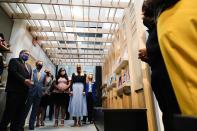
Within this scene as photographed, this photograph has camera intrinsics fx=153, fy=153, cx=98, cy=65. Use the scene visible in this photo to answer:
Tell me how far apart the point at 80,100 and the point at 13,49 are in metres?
1.99

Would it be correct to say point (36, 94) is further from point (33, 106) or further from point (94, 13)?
point (94, 13)

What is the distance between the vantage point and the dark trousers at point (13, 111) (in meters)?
2.09

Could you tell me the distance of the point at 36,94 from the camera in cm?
290

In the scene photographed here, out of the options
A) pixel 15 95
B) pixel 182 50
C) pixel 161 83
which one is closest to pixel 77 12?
pixel 15 95

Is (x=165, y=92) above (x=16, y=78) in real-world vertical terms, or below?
below

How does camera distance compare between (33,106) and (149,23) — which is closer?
(149,23)

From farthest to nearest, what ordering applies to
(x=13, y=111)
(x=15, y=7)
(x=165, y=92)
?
1. (x=15, y=7)
2. (x=13, y=111)
3. (x=165, y=92)

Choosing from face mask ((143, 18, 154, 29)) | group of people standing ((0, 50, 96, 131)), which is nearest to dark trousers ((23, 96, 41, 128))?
group of people standing ((0, 50, 96, 131))

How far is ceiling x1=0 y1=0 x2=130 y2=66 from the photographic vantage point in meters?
3.16

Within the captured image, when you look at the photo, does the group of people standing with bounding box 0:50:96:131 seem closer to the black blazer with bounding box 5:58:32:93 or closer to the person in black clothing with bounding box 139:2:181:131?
the black blazer with bounding box 5:58:32:93

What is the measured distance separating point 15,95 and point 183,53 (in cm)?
226

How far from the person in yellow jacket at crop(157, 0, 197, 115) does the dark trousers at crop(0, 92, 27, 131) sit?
2216 millimetres

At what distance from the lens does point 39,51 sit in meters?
→ 5.36

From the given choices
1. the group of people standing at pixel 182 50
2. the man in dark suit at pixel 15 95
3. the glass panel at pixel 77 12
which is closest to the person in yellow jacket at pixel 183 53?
the group of people standing at pixel 182 50
